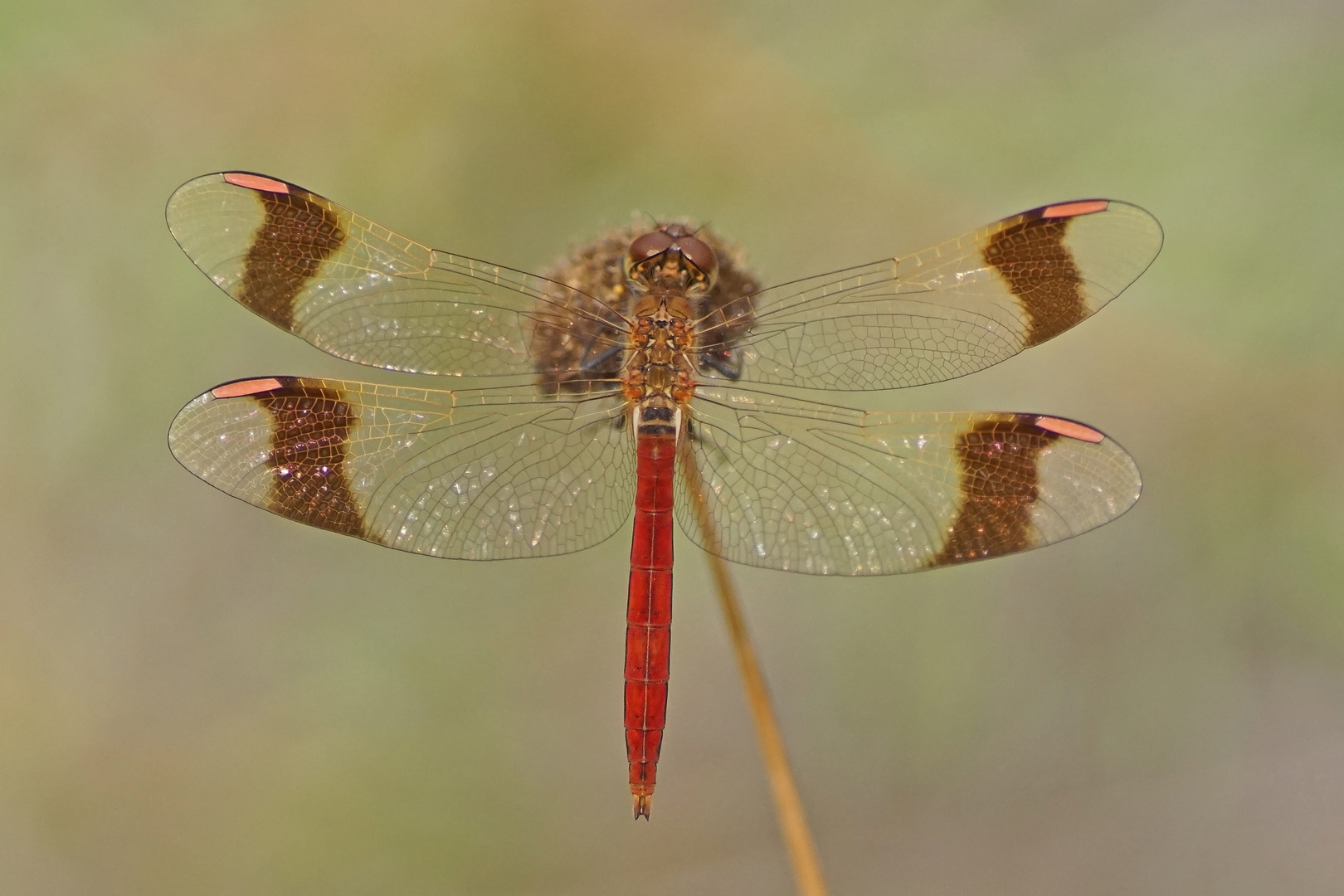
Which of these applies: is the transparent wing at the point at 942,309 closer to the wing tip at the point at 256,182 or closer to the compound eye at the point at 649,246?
the compound eye at the point at 649,246

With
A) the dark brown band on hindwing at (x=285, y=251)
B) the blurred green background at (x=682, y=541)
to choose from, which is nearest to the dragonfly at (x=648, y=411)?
the dark brown band on hindwing at (x=285, y=251)

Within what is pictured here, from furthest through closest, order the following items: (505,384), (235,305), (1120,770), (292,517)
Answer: (235,305)
(1120,770)
(505,384)
(292,517)

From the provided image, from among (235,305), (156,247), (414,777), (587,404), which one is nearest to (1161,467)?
(587,404)

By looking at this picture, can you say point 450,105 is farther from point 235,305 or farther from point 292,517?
point 292,517

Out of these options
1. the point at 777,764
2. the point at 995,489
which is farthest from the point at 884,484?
the point at 777,764

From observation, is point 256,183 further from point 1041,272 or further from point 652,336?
point 1041,272

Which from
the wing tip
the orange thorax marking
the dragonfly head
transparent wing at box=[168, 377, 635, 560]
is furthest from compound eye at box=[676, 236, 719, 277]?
the wing tip
